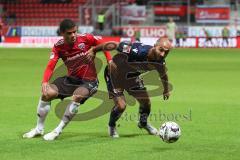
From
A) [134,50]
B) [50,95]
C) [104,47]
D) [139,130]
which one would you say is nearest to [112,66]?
[104,47]

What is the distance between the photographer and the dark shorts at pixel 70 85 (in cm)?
988

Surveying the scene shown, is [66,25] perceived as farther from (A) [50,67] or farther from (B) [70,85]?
(B) [70,85]

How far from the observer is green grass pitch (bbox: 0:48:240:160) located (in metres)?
8.61

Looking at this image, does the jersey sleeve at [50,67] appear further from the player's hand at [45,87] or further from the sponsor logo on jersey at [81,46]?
the sponsor logo on jersey at [81,46]

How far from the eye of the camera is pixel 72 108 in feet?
31.7

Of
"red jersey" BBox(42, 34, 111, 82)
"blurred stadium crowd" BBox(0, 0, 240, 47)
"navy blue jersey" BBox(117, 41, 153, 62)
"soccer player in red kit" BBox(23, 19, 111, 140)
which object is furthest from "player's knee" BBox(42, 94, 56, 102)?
"blurred stadium crowd" BBox(0, 0, 240, 47)

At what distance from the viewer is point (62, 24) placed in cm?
953

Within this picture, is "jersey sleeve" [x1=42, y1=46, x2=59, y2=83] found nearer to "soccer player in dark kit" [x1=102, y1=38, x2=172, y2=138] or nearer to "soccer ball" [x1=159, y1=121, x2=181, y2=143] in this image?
"soccer player in dark kit" [x1=102, y1=38, x2=172, y2=138]

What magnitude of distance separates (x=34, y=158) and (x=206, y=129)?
12.4 feet

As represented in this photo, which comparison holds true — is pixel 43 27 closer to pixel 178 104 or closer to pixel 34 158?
pixel 178 104

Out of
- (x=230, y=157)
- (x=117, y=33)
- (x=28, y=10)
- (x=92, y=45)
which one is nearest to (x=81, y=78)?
(x=92, y=45)

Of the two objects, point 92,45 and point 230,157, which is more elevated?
point 92,45

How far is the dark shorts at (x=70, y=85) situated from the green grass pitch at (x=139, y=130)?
731 millimetres

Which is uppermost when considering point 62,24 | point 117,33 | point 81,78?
point 62,24
